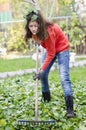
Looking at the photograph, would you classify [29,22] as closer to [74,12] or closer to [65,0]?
[65,0]

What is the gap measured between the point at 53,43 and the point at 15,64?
27.4 ft

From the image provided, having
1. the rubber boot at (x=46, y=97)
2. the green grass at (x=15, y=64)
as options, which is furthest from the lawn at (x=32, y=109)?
the green grass at (x=15, y=64)

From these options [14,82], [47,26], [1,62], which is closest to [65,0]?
[14,82]

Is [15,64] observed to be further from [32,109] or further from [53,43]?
[53,43]

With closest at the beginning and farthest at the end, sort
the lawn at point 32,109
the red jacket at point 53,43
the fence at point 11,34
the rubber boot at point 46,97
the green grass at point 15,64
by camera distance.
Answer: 1. the lawn at point 32,109
2. the red jacket at point 53,43
3. the rubber boot at point 46,97
4. the green grass at point 15,64
5. the fence at point 11,34

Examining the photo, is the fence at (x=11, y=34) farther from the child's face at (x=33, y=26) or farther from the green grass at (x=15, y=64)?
the child's face at (x=33, y=26)

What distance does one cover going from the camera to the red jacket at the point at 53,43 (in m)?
4.54

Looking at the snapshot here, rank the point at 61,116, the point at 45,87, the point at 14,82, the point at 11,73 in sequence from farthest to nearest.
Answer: the point at 11,73 < the point at 14,82 < the point at 45,87 < the point at 61,116

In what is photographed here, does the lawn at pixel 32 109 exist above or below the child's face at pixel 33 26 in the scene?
below

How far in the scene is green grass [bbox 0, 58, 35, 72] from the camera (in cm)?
1191

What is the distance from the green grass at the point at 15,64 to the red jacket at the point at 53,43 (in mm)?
6706

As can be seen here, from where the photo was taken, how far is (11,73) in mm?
10703

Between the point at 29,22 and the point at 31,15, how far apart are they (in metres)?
0.08

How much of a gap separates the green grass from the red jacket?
671 cm
